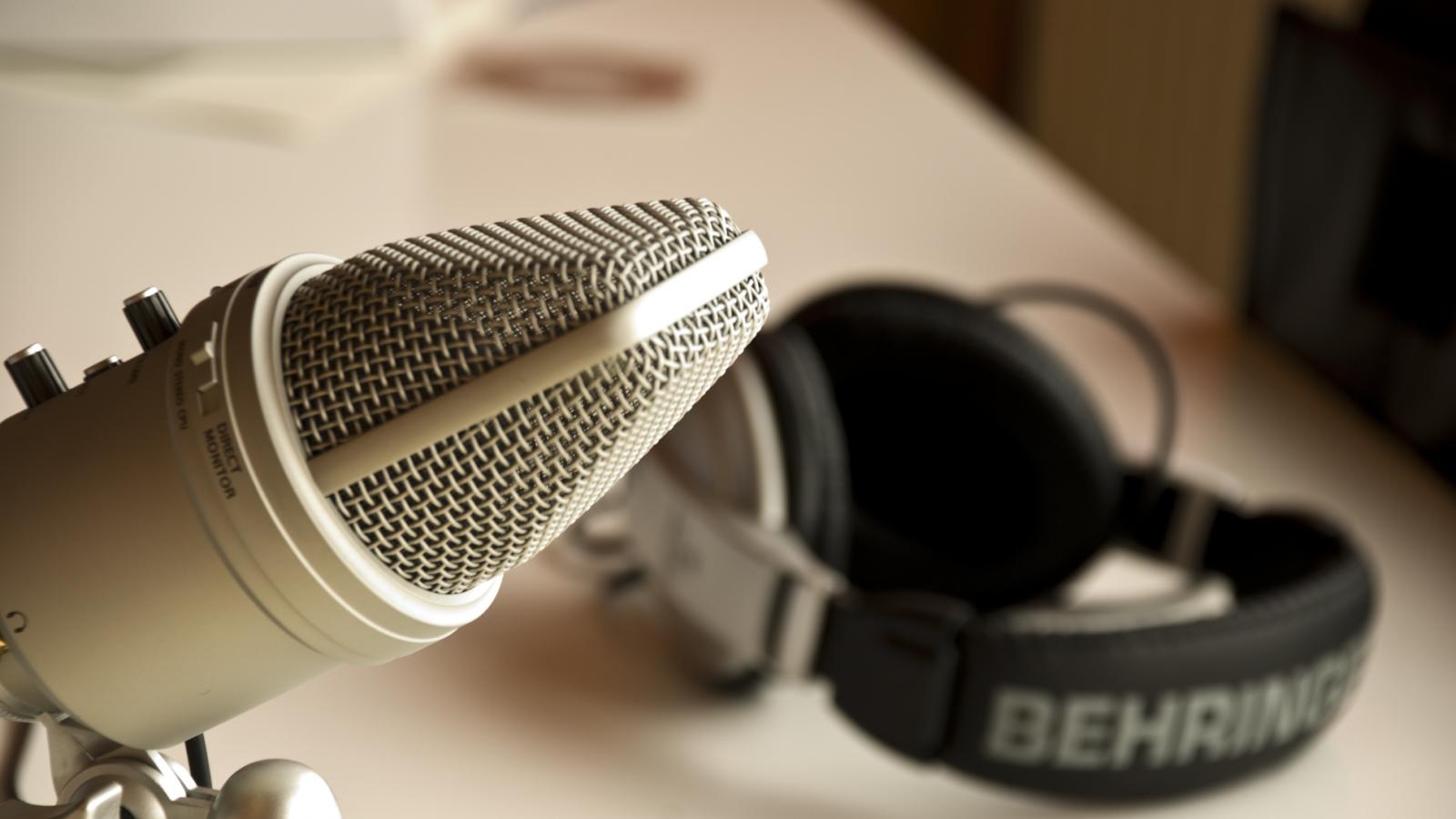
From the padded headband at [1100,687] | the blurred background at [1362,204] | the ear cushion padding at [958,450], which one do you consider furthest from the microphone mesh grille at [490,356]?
the blurred background at [1362,204]

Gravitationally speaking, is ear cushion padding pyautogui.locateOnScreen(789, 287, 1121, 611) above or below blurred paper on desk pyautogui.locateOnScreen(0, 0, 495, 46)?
below

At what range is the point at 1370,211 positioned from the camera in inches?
33.0

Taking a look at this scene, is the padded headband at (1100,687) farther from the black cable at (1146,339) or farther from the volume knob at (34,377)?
the volume knob at (34,377)

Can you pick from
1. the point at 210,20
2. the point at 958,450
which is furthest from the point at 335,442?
the point at 210,20

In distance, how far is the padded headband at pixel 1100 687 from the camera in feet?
1.62

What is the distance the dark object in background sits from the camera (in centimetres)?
79

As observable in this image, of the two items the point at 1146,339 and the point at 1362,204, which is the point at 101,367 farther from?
the point at 1362,204

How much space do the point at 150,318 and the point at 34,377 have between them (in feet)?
0.09

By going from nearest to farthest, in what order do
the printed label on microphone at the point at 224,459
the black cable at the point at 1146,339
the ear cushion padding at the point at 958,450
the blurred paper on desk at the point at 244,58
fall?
the printed label on microphone at the point at 224,459
the ear cushion padding at the point at 958,450
the black cable at the point at 1146,339
the blurred paper on desk at the point at 244,58

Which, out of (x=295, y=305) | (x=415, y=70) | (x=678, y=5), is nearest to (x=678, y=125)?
(x=415, y=70)

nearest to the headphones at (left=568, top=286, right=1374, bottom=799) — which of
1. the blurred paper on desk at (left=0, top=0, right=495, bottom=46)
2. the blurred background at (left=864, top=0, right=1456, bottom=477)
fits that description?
the blurred background at (left=864, top=0, right=1456, bottom=477)

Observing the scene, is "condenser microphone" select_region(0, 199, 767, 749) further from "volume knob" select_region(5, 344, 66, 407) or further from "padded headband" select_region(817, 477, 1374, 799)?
"padded headband" select_region(817, 477, 1374, 799)

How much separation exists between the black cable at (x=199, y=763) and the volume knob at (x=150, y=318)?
3.7 inches

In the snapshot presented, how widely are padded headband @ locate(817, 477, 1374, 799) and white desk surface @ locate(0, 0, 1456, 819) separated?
0.14 ft
